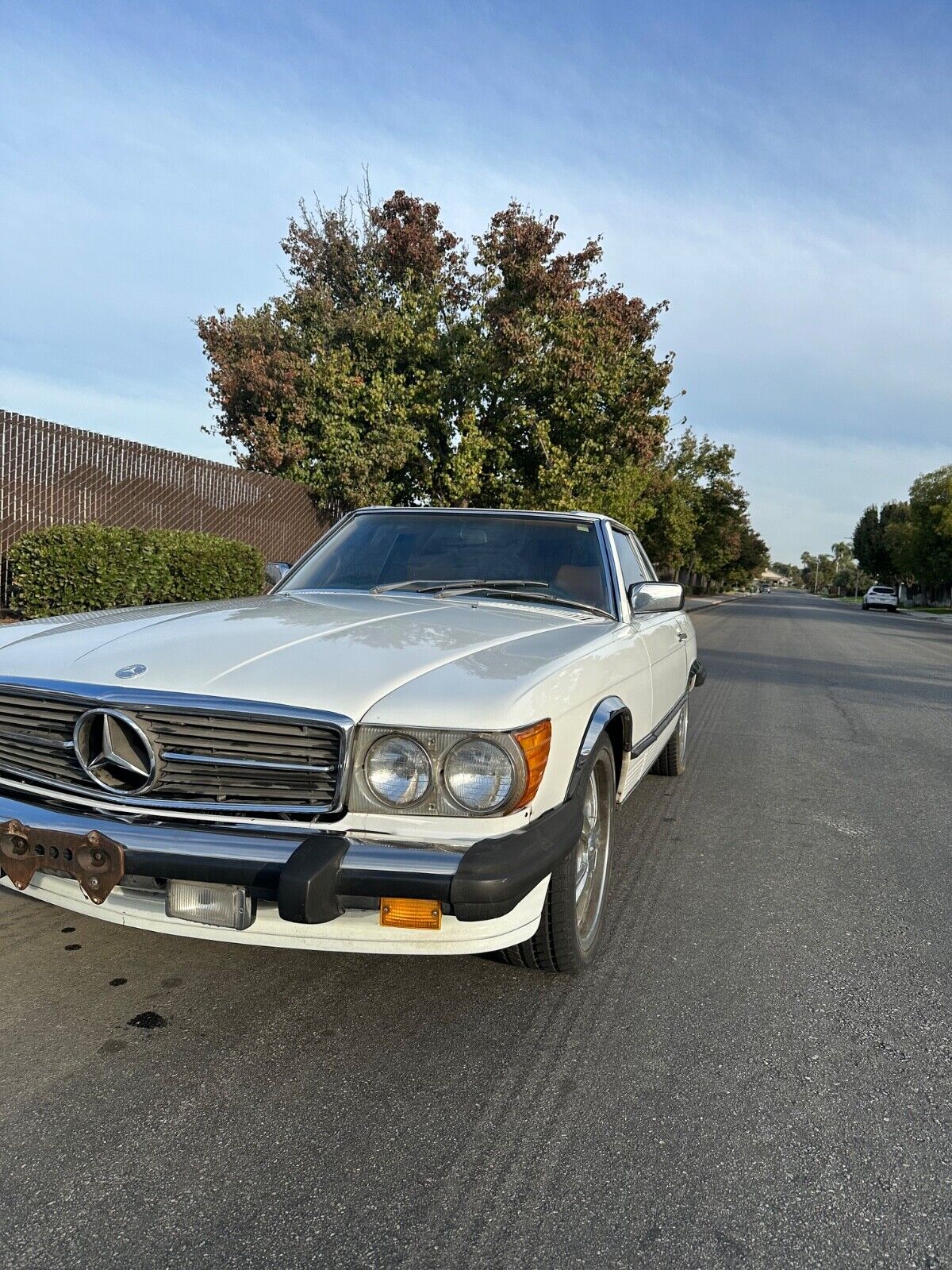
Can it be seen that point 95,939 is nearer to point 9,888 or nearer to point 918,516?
point 9,888

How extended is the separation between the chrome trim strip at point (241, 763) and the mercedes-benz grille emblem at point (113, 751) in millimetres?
68

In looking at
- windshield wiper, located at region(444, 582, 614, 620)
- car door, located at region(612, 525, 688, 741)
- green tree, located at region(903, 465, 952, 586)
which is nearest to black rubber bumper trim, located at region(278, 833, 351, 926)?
windshield wiper, located at region(444, 582, 614, 620)

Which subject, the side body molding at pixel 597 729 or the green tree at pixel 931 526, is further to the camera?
the green tree at pixel 931 526

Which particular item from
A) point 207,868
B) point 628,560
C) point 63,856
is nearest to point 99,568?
point 628,560

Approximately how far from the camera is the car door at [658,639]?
14.6 ft

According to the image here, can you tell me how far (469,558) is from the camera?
4445 mm

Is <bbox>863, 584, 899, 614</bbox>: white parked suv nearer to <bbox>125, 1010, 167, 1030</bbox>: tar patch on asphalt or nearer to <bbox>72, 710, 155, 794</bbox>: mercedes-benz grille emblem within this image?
<bbox>125, 1010, 167, 1030</bbox>: tar patch on asphalt

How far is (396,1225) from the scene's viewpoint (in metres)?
1.94

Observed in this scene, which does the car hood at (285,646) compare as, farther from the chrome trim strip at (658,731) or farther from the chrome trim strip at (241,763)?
the chrome trim strip at (658,731)

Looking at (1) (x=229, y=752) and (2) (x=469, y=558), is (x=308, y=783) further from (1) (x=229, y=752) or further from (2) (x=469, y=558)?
(2) (x=469, y=558)

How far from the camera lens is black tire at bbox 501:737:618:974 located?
282 cm

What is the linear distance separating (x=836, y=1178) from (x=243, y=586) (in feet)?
37.2

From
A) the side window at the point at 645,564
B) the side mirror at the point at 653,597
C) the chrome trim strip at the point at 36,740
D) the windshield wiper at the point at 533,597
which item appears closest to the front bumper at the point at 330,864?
the chrome trim strip at the point at 36,740

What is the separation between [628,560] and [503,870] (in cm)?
310
